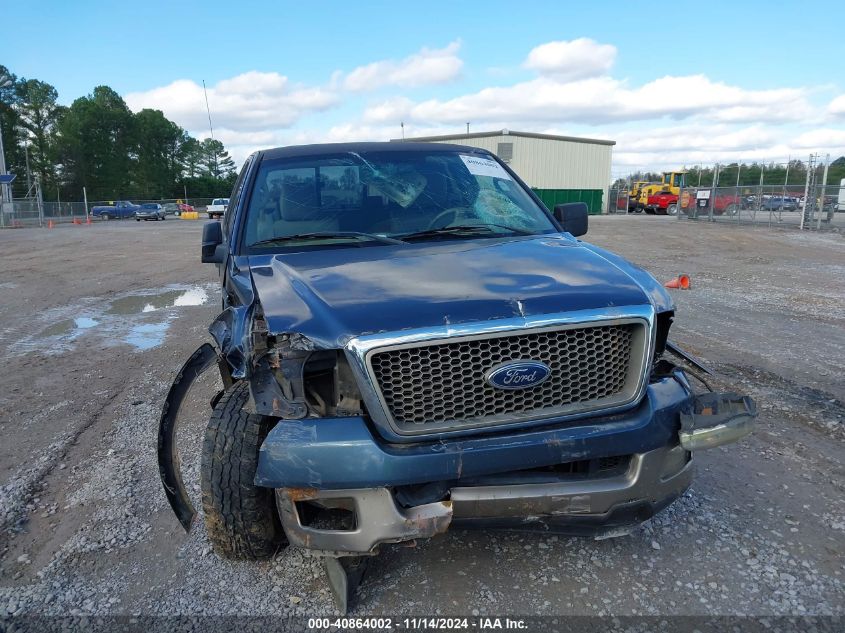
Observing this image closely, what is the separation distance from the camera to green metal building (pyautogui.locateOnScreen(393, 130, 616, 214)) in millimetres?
40562

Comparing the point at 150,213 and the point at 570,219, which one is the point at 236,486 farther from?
the point at 150,213

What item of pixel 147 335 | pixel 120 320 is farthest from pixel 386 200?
pixel 120 320

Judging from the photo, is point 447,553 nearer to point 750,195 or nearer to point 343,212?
point 343,212

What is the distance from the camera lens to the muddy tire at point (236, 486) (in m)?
2.46

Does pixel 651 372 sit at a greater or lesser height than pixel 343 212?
lesser

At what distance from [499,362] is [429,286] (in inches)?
17.1

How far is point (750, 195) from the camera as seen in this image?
94.4 ft

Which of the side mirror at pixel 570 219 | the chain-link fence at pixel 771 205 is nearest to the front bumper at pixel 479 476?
the side mirror at pixel 570 219

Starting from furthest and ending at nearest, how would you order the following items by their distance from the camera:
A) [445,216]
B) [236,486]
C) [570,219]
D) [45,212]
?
[45,212] → [570,219] → [445,216] → [236,486]

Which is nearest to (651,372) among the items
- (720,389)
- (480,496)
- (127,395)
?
(480,496)

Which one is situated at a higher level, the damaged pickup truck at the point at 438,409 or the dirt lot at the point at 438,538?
the damaged pickup truck at the point at 438,409

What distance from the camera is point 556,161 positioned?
43812 millimetres

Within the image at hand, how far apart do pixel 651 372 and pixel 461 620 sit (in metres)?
1.27

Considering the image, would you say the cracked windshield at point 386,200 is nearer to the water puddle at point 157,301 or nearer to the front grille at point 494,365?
the front grille at point 494,365
